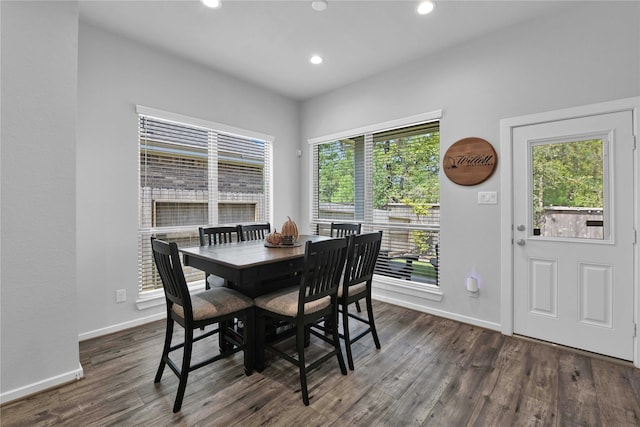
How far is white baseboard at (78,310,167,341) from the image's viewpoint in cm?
274

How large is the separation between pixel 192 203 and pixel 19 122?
1.75 metres

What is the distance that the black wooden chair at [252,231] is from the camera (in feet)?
11.0

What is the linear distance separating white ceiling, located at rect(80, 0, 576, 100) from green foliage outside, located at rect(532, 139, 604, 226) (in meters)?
1.21

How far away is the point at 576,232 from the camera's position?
2525 mm

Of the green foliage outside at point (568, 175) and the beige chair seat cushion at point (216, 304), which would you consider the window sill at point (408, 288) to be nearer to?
the green foliage outside at point (568, 175)

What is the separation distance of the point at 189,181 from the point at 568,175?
382 cm

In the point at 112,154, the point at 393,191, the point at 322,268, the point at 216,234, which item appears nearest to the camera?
the point at 322,268

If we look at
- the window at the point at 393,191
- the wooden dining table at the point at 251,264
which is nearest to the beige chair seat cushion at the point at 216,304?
the wooden dining table at the point at 251,264

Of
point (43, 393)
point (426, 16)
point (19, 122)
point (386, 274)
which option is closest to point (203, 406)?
point (43, 393)

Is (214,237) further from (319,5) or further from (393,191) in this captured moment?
(319,5)

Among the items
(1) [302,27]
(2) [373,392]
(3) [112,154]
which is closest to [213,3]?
(1) [302,27]

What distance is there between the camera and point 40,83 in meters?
1.96

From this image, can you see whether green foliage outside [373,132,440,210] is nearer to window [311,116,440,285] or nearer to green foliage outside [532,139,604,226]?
window [311,116,440,285]

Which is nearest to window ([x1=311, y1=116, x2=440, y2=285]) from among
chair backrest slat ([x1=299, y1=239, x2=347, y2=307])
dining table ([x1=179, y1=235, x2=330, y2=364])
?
dining table ([x1=179, y1=235, x2=330, y2=364])
